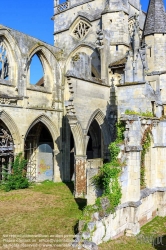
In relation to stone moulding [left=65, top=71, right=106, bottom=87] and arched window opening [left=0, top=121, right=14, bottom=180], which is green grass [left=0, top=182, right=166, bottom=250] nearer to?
arched window opening [left=0, top=121, right=14, bottom=180]

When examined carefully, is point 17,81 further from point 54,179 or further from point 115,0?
point 115,0

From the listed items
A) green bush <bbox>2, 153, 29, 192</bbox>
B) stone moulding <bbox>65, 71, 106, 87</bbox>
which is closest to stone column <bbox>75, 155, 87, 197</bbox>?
green bush <bbox>2, 153, 29, 192</bbox>

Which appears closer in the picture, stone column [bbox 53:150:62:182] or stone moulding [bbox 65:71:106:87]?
stone moulding [bbox 65:71:106:87]

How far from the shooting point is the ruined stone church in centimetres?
984

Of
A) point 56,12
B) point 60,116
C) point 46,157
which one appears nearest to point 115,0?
point 56,12

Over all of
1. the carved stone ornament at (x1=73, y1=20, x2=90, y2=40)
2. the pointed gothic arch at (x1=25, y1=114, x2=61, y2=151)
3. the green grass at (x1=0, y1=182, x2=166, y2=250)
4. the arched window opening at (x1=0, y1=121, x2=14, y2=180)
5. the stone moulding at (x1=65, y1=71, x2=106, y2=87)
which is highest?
the carved stone ornament at (x1=73, y1=20, x2=90, y2=40)

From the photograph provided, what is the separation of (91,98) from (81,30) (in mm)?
7783

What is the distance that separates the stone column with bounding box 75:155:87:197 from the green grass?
455mm

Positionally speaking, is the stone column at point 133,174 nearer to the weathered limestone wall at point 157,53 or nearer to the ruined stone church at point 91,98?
the ruined stone church at point 91,98

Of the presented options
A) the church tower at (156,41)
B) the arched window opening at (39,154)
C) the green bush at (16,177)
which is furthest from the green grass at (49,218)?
the church tower at (156,41)

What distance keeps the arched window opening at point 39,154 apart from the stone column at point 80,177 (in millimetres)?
4893

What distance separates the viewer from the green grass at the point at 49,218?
25.7ft

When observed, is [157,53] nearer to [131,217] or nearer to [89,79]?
[89,79]

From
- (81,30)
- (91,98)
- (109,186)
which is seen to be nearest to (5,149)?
(91,98)
